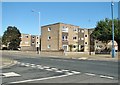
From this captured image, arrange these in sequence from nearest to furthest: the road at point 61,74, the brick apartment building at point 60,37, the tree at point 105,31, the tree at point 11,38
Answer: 1. the road at point 61,74
2. the tree at point 105,31
3. the brick apartment building at point 60,37
4. the tree at point 11,38

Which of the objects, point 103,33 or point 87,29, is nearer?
point 103,33

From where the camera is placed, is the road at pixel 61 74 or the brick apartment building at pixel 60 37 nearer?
the road at pixel 61 74

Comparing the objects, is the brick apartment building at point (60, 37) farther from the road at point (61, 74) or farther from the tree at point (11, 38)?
the road at point (61, 74)

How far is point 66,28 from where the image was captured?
7050 cm

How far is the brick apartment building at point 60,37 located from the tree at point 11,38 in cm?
1720

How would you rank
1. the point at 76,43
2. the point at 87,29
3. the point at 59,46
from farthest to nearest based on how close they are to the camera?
the point at 87,29 < the point at 76,43 < the point at 59,46

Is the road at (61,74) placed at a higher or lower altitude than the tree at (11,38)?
lower

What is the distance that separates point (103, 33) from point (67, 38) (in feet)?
43.4

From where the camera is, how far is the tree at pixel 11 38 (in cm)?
8612

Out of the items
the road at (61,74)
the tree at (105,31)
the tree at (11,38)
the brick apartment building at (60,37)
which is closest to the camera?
the road at (61,74)

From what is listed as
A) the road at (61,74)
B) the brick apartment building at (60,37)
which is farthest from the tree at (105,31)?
the road at (61,74)

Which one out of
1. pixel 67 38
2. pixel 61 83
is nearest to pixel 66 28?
pixel 67 38

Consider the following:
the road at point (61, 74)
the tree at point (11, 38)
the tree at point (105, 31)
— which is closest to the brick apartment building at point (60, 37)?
the tree at point (105, 31)

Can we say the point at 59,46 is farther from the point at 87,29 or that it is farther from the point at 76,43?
the point at 87,29
